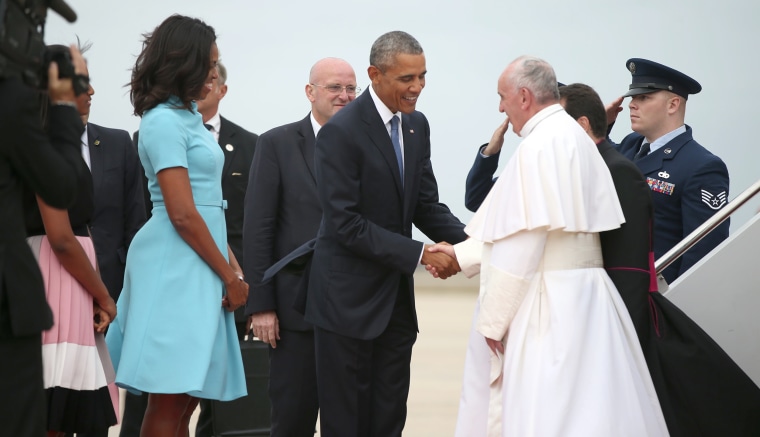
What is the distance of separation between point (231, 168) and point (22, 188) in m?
2.98

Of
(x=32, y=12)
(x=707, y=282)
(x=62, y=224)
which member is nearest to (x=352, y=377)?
(x=62, y=224)

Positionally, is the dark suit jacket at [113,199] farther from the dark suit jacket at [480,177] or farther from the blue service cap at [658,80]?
the blue service cap at [658,80]

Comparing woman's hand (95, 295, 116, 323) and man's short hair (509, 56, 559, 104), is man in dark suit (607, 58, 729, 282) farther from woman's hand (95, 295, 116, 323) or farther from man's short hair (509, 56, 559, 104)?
woman's hand (95, 295, 116, 323)

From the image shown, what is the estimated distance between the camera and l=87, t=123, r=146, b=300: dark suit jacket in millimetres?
4371

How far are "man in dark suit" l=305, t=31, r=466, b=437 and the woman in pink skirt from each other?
30.3 inches

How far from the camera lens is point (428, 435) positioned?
18.3 ft

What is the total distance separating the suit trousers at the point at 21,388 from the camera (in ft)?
7.43

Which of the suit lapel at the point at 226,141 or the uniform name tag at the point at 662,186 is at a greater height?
the suit lapel at the point at 226,141

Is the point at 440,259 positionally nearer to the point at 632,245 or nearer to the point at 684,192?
the point at 632,245

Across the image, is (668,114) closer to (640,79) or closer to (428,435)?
(640,79)

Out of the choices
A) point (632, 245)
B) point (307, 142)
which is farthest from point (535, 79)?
point (307, 142)

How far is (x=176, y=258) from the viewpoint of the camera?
3.40 m

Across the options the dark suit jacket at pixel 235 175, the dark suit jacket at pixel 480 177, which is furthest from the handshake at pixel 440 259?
the dark suit jacket at pixel 235 175

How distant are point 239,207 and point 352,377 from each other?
1.85m
